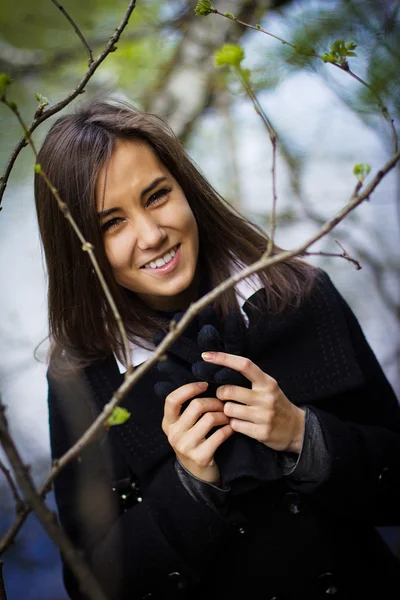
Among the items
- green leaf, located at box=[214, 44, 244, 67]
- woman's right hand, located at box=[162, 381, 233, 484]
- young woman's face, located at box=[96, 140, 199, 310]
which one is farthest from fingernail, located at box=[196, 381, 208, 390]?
green leaf, located at box=[214, 44, 244, 67]

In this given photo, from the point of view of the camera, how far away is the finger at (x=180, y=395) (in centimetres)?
105

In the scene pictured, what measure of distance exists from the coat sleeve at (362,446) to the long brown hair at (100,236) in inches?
8.6

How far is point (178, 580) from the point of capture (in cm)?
116

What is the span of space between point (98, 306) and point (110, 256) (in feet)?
0.62

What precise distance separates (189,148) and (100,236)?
1.62m

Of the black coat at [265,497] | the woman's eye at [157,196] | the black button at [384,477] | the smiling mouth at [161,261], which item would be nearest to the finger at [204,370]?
the black coat at [265,497]

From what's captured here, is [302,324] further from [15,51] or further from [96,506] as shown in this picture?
[15,51]

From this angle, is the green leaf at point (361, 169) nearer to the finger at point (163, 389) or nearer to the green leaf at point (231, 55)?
the green leaf at point (231, 55)

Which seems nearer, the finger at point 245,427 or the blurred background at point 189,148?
the finger at point 245,427

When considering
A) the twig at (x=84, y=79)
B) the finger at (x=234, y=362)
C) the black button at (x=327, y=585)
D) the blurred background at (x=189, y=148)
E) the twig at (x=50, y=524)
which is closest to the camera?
the twig at (x=50, y=524)

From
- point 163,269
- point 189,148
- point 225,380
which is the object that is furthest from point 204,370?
point 189,148

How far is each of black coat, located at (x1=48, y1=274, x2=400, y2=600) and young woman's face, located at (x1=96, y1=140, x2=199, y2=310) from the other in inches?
8.0

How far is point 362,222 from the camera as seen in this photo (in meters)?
2.44

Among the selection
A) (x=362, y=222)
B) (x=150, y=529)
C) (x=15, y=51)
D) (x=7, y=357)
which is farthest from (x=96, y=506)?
(x=15, y=51)
